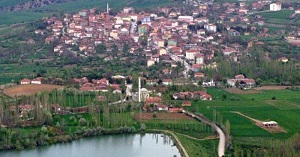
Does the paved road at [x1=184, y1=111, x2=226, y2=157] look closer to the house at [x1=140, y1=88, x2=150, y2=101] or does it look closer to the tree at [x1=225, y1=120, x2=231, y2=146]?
the tree at [x1=225, y1=120, x2=231, y2=146]

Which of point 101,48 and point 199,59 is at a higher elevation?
point 101,48

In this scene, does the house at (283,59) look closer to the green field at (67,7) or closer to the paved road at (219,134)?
the paved road at (219,134)

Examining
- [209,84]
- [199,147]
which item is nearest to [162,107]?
[199,147]

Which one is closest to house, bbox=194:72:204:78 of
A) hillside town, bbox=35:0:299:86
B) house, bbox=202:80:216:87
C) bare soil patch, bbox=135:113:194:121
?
hillside town, bbox=35:0:299:86

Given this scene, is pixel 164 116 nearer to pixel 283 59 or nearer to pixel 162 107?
pixel 162 107

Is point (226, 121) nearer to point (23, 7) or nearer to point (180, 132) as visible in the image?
point (180, 132)

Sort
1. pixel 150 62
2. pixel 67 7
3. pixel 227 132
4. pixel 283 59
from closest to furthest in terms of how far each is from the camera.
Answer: pixel 227 132
pixel 283 59
pixel 150 62
pixel 67 7
